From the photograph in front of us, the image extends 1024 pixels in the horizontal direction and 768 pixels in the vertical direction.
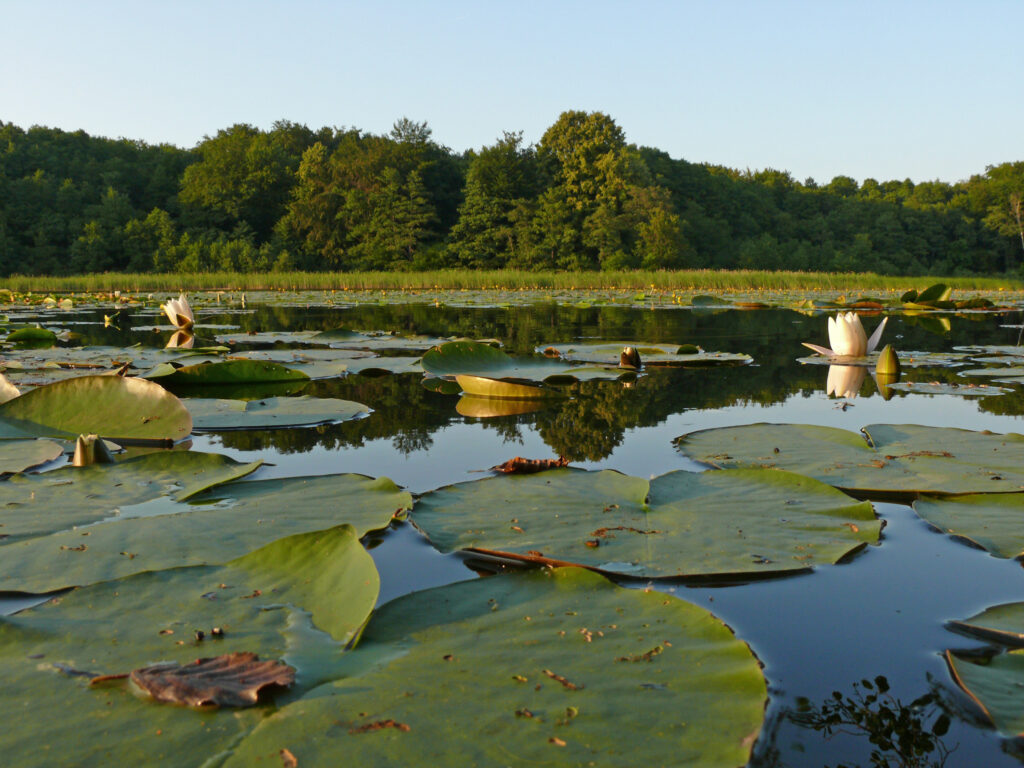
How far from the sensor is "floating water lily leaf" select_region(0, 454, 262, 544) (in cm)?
119

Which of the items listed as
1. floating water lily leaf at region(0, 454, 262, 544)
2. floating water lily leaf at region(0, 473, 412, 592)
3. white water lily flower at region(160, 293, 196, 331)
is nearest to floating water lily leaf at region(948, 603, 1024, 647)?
floating water lily leaf at region(0, 473, 412, 592)

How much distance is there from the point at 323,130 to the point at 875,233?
29.9 metres

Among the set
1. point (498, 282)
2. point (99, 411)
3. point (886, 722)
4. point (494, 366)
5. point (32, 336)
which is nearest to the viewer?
point (886, 722)

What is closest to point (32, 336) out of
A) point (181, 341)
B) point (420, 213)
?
point (181, 341)

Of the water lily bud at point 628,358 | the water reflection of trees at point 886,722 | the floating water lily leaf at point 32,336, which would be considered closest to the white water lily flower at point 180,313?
the floating water lily leaf at point 32,336

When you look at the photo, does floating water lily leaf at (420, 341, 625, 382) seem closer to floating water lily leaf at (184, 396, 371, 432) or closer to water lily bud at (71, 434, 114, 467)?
floating water lily leaf at (184, 396, 371, 432)

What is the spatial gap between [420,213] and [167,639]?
3139cm

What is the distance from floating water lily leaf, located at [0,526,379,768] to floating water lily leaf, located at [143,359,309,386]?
1.82 meters

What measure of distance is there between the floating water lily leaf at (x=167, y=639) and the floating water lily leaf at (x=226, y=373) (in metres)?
1.82

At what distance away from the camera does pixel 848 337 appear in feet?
11.6

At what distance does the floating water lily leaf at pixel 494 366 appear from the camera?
280 cm

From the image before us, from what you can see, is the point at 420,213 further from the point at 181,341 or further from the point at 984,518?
the point at 984,518

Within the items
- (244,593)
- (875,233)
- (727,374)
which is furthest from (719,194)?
(244,593)

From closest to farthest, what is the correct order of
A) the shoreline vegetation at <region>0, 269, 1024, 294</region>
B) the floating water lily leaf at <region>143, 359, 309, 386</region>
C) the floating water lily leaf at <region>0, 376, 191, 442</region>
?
the floating water lily leaf at <region>0, 376, 191, 442</region> → the floating water lily leaf at <region>143, 359, 309, 386</region> → the shoreline vegetation at <region>0, 269, 1024, 294</region>
